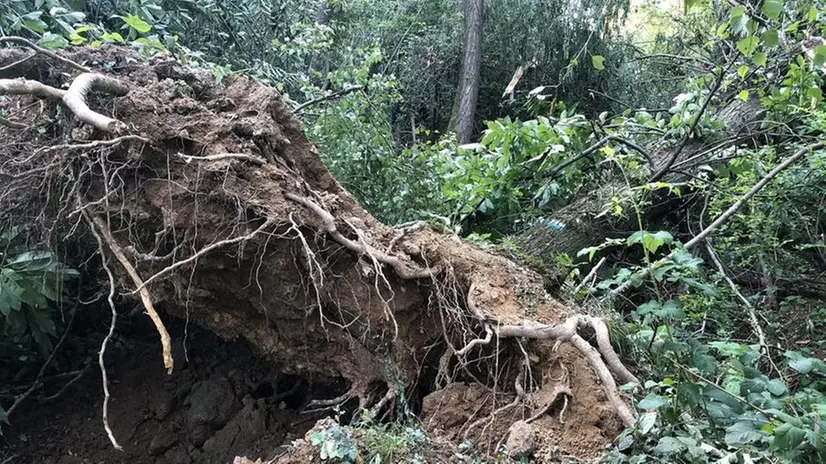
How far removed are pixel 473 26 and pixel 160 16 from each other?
6970mm

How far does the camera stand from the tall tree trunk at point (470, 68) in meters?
11.2

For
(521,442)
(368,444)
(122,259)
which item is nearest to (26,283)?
(122,259)

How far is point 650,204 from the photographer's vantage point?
4637 millimetres

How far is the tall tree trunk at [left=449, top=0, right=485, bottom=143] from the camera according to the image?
11219mm

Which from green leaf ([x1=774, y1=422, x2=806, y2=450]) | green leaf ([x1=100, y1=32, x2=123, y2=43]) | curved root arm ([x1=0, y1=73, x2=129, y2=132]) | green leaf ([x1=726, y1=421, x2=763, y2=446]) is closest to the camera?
green leaf ([x1=774, y1=422, x2=806, y2=450])

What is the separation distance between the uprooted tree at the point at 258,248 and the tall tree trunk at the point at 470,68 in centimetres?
803

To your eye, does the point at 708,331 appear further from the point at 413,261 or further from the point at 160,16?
the point at 160,16

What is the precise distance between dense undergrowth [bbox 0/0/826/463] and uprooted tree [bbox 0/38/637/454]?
362 millimetres

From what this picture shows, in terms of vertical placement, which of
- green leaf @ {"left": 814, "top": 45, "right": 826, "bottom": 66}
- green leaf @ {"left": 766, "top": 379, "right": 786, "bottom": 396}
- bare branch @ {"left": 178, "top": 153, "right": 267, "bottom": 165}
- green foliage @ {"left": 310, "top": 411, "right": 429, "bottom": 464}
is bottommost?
green foliage @ {"left": 310, "top": 411, "right": 429, "bottom": 464}

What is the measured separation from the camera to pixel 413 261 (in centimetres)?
327

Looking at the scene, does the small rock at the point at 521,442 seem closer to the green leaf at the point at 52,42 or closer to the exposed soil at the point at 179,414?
the exposed soil at the point at 179,414

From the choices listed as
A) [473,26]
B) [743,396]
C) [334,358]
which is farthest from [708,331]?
[473,26]

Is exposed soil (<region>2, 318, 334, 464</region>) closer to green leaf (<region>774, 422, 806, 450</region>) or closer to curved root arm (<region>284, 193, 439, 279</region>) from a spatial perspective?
curved root arm (<region>284, 193, 439, 279</region>)

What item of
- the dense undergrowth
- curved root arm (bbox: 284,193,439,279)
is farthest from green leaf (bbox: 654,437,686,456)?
curved root arm (bbox: 284,193,439,279)
